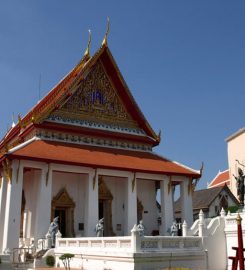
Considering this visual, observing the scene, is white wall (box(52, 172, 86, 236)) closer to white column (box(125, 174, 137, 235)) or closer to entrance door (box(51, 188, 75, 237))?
entrance door (box(51, 188, 75, 237))

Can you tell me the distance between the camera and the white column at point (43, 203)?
1756 centimetres

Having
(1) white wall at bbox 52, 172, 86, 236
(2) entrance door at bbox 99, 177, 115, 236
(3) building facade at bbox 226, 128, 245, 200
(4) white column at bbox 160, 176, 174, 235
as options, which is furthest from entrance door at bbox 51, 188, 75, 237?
(3) building facade at bbox 226, 128, 245, 200

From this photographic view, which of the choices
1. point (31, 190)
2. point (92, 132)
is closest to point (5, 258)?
point (31, 190)

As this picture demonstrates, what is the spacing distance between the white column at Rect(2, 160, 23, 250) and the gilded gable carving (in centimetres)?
423

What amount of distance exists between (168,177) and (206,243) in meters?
6.99

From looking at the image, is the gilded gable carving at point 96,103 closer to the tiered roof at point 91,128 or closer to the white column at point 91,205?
the tiered roof at point 91,128

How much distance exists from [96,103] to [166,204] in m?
6.53

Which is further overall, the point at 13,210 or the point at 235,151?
the point at 235,151

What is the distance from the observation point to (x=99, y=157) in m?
19.9

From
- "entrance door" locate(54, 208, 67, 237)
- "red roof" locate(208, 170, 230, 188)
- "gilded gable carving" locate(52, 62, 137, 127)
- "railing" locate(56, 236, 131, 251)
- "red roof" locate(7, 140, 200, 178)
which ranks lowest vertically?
"railing" locate(56, 236, 131, 251)

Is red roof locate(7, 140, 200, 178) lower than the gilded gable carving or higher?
lower

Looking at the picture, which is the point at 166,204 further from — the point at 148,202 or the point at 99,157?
the point at 99,157

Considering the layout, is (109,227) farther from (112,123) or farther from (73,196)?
(112,123)

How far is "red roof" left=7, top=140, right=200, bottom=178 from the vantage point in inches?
712
